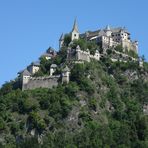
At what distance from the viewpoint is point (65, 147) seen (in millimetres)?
101562

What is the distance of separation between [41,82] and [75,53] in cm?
978

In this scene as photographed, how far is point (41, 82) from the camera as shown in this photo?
120 metres

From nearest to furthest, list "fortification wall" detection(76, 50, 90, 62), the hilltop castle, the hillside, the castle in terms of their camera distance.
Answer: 1. the hillside
2. the castle
3. "fortification wall" detection(76, 50, 90, 62)
4. the hilltop castle

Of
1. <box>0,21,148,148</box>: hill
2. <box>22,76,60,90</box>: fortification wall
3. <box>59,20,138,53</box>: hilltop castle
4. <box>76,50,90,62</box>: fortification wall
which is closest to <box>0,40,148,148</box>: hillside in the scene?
<box>0,21,148,148</box>: hill

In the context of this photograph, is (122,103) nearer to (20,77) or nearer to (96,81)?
(96,81)

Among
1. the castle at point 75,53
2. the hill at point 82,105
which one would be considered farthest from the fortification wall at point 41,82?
the hill at point 82,105

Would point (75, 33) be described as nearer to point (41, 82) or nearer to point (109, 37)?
point (109, 37)

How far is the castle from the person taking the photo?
120000 millimetres

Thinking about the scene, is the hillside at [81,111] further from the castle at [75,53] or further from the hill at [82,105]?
the castle at [75,53]

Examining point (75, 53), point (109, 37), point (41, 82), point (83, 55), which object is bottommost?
point (41, 82)

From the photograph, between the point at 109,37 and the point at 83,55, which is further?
the point at 109,37

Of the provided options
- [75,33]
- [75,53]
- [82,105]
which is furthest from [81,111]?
[75,33]

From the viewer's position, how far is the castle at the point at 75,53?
12000 centimetres

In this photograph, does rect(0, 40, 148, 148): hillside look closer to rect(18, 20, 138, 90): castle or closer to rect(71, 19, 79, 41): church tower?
rect(18, 20, 138, 90): castle
